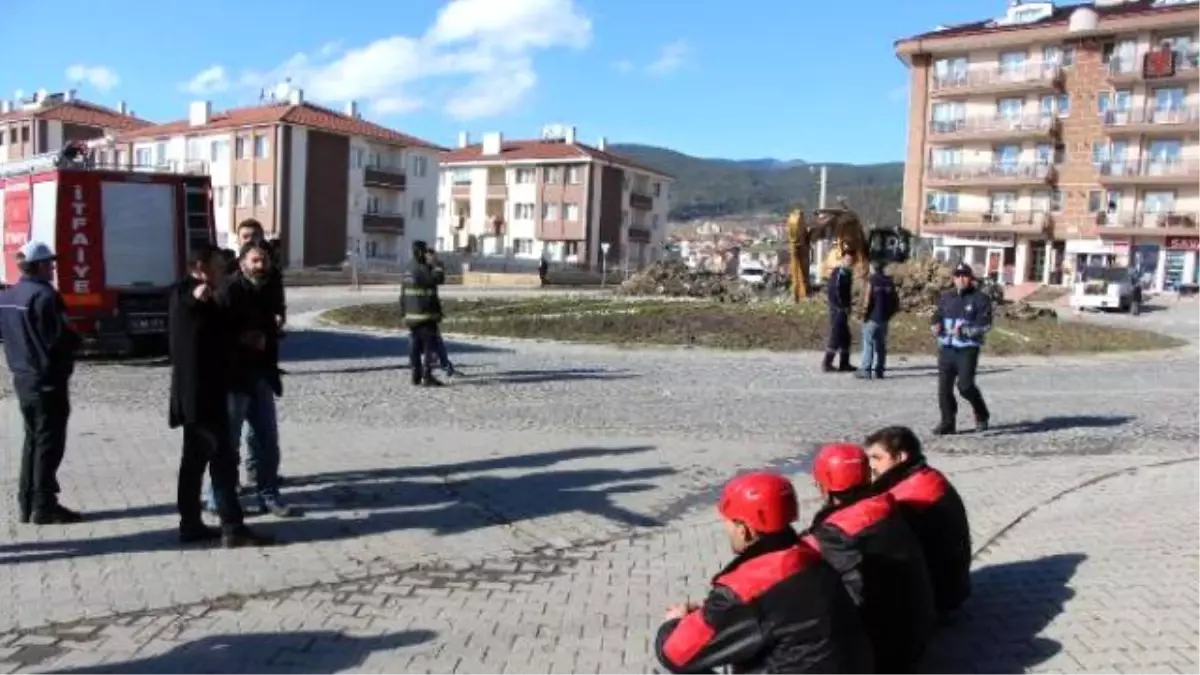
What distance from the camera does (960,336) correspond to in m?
10.1

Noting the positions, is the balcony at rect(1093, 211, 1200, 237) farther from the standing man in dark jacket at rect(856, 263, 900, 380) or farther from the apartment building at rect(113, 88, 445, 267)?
the standing man in dark jacket at rect(856, 263, 900, 380)

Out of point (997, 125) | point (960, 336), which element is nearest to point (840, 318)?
point (960, 336)

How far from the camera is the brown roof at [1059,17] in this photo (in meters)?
60.0

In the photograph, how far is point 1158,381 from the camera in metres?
15.8

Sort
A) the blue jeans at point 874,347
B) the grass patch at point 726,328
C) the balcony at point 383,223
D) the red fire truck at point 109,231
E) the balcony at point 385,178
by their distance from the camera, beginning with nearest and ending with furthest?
1. the red fire truck at point 109,231
2. the blue jeans at point 874,347
3. the grass patch at point 726,328
4. the balcony at point 385,178
5. the balcony at point 383,223

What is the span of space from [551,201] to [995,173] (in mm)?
32603

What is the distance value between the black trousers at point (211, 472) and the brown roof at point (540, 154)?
75.0 metres

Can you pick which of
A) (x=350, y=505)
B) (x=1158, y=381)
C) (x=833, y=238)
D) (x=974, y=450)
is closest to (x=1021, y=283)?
(x=833, y=238)

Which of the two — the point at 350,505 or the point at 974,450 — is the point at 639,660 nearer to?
the point at 350,505

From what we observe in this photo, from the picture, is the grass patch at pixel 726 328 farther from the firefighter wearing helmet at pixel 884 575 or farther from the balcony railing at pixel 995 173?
the balcony railing at pixel 995 173

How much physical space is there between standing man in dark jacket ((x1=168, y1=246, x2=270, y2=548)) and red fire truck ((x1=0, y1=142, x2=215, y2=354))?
9.44 m

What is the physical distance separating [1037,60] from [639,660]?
6630cm

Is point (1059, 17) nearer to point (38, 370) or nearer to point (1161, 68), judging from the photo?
point (1161, 68)

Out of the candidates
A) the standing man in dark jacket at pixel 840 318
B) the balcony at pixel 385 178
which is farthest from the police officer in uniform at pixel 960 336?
the balcony at pixel 385 178
